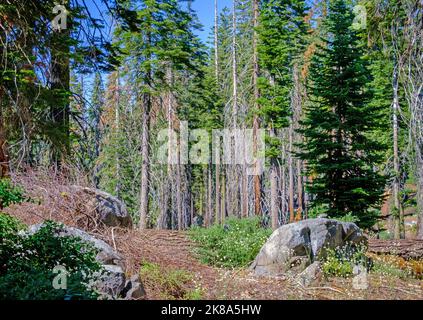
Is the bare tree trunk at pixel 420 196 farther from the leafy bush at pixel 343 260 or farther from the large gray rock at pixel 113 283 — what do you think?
the large gray rock at pixel 113 283

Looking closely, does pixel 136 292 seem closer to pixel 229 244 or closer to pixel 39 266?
A: pixel 39 266

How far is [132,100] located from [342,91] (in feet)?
31.8

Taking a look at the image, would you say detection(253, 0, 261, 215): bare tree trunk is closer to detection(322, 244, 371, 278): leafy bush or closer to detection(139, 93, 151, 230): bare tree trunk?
detection(139, 93, 151, 230): bare tree trunk

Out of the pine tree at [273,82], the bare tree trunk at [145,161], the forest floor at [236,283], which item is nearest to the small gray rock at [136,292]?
the forest floor at [236,283]

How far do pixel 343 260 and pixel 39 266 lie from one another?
6.35 metres

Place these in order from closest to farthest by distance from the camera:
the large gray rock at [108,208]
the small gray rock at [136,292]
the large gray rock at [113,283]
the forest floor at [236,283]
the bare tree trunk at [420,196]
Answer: the large gray rock at [113,283], the small gray rock at [136,292], the forest floor at [236,283], the large gray rock at [108,208], the bare tree trunk at [420,196]

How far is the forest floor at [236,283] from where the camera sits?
594 cm

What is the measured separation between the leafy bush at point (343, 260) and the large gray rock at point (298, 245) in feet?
0.51

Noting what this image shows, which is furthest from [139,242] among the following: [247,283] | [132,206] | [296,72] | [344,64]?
[132,206]

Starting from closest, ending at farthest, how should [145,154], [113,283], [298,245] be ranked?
1. [113,283]
2. [298,245]
3. [145,154]

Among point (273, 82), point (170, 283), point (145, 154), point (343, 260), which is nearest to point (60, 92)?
point (170, 283)

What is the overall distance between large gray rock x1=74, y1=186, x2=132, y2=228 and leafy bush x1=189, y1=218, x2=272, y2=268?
6.89 ft

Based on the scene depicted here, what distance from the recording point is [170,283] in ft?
19.6
